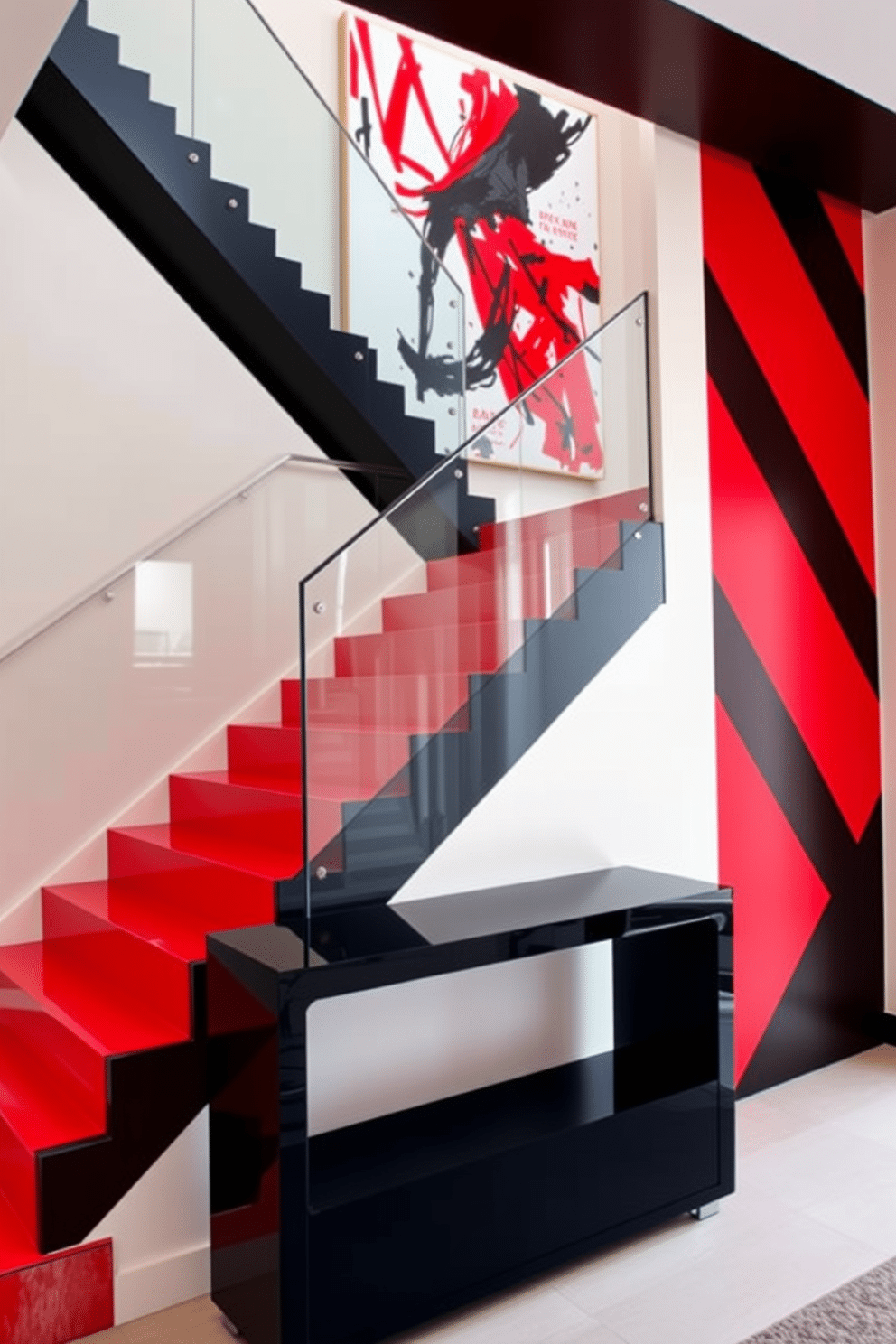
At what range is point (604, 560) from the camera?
328cm

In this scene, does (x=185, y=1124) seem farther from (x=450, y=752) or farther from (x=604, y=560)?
(x=604, y=560)

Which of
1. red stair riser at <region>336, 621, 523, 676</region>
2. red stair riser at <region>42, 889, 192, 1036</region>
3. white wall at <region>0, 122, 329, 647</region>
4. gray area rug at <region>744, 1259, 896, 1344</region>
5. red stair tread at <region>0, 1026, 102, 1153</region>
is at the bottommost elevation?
gray area rug at <region>744, 1259, 896, 1344</region>

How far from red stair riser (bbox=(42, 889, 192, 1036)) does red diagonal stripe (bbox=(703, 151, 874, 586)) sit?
9.49 ft

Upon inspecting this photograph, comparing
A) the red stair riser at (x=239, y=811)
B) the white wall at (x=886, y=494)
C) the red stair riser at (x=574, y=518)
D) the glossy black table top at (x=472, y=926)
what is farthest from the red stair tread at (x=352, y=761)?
the white wall at (x=886, y=494)

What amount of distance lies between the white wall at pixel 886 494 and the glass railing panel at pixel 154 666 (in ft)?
6.77

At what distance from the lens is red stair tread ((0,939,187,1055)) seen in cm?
259

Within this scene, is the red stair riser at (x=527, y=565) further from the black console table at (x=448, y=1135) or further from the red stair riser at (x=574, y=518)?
the black console table at (x=448, y=1135)

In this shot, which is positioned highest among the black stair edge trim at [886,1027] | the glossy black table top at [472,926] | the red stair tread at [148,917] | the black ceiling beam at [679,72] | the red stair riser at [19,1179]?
the black ceiling beam at [679,72]

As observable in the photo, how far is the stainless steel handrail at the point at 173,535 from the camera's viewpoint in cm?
364

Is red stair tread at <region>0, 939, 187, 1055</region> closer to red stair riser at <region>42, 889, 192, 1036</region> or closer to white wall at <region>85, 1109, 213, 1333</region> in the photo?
red stair riser at <region>42, 889, 192, 1036</region>

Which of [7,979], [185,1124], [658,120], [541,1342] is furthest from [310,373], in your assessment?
[541,1342]

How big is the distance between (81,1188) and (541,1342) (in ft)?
3.52

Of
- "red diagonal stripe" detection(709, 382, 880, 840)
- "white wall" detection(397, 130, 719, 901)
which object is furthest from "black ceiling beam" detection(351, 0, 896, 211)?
"red diagonal stripe" detection(709, 382, 880, 840)

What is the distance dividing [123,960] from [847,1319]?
1982 mm
